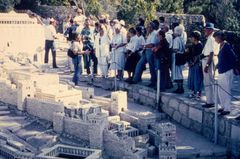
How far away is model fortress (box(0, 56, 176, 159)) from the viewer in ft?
28.1

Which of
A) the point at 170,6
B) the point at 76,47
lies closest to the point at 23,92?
the point at 76,47

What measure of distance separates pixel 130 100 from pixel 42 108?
2.87 meters

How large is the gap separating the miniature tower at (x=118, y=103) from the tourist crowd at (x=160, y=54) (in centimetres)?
118

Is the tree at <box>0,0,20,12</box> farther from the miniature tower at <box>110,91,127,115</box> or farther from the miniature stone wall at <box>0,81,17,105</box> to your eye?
the miniature tower at <box>110,91,127,115</box>

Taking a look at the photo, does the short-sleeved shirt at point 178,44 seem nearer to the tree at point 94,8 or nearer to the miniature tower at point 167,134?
the miniature tower at point 167,134

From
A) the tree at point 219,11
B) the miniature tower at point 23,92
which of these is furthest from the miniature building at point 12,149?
the tree at point 219,11

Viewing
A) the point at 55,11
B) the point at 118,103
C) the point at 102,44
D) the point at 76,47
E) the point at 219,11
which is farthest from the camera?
the point at 55,11

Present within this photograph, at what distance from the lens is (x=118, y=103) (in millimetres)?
10664

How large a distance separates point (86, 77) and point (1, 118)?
12.9 ft

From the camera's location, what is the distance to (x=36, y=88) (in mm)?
11469

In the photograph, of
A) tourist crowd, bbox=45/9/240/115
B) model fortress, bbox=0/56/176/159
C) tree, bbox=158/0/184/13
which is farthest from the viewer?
tree, bbox=158/0/184/13

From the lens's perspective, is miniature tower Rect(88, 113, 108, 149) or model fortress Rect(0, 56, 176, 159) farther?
miniature tower Rect(88, 113, 108, 149)

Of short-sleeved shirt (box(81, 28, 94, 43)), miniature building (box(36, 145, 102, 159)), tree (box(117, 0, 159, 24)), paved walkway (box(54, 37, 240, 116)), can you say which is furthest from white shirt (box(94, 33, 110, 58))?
tree (box(117, 0, 159, 24))

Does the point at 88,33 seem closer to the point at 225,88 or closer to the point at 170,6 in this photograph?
the point at 225,88
